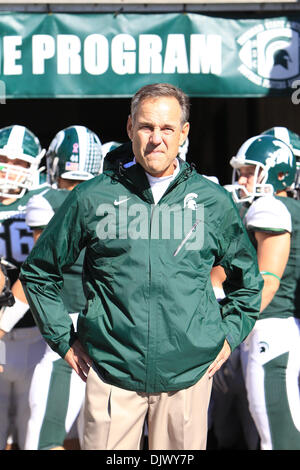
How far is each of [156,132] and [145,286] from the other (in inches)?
21.4

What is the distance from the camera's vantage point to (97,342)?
105 inches

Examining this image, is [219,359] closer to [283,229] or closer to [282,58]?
[283,229]

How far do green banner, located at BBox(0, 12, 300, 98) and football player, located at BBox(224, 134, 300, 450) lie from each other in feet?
5.62

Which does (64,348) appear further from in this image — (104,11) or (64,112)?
(64,112)

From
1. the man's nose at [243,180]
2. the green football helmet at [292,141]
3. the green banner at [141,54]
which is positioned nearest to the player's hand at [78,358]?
the man's nose at [243,180]

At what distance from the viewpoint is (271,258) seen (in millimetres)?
3738

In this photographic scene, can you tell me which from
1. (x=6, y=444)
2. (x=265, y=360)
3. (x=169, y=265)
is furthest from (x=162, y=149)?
(x=6, y=444)

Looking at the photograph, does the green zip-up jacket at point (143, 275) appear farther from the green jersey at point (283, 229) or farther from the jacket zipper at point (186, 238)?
the green jersey at point (283, 229)

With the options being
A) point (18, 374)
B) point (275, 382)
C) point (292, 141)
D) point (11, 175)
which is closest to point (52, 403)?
point (18, 374)

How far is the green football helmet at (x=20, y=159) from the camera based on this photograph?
4.61 meters

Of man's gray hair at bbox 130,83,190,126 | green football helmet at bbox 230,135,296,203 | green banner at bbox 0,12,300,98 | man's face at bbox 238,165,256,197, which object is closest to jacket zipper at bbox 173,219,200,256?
man's gray hair at bbox 130,83,190,126

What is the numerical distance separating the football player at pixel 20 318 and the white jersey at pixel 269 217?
1344 mm

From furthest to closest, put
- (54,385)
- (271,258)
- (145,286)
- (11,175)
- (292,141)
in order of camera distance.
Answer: (292,141) < (11,175) < (54,385) < (271,258) < (145,286)
